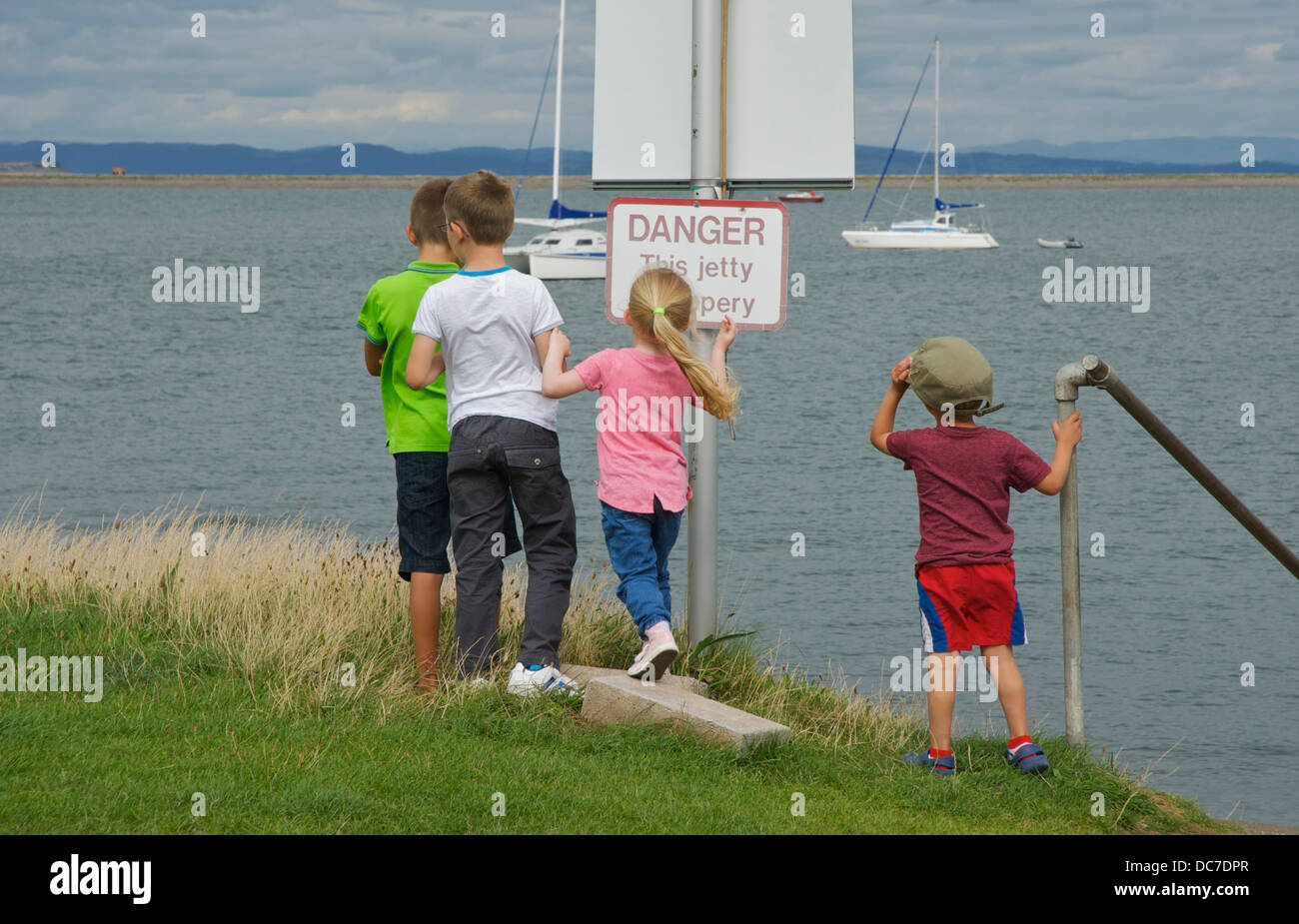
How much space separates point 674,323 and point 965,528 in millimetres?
1276

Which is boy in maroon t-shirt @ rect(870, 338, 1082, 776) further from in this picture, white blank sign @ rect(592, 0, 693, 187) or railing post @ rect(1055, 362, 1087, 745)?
white blank sign @ rect(592, 0, 693, 187)

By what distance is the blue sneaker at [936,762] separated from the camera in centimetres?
476

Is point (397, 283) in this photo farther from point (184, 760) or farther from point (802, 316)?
point (802, 316)

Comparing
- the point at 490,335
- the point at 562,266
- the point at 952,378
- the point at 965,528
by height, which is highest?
the point at 562,266

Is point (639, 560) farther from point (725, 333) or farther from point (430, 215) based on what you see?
point (430, 215)

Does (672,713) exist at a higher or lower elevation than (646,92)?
lower

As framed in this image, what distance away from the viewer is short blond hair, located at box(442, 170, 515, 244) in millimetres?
5047

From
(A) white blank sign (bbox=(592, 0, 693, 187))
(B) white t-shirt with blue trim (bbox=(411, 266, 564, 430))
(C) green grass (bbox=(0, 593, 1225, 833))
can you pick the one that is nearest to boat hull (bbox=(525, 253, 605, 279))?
(A) white blank sign (bbox=(592, 0, 693, 187))

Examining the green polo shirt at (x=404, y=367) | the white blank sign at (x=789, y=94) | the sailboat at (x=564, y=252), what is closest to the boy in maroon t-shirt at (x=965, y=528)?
the white blank sign at (x=789, y=94)

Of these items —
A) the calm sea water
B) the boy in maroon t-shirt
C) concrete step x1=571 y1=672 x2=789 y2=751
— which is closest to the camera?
concrete step x1=571 y1=672 x2=789 y2=751

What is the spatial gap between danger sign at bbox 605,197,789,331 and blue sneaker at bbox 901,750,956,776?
1.73 m

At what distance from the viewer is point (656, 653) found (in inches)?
194

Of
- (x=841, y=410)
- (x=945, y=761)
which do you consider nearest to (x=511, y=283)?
(x=945, y=761)

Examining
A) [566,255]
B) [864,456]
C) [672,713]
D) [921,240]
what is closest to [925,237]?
[921,240]
